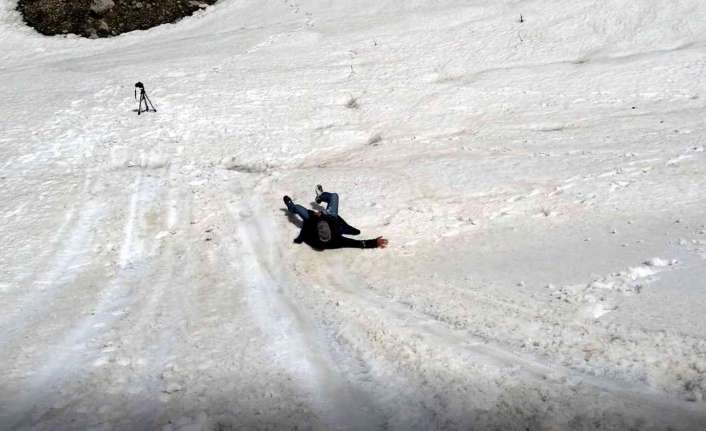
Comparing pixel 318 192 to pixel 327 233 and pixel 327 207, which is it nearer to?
pixel 327 207

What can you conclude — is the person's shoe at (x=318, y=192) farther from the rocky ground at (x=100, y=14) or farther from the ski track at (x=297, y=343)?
the rocky ground at (x=100, y=14)

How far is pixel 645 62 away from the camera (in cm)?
1853

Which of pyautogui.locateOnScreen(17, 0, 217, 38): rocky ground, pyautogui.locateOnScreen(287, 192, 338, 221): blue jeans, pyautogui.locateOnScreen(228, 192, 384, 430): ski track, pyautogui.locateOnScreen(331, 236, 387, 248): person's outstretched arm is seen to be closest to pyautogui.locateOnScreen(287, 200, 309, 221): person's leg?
pyautogui.locateOnScreen(287, 192, 338, 221): blue jeans

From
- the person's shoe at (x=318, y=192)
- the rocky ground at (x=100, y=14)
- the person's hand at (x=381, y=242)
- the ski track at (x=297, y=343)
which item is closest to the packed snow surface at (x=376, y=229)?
the ski track at (x=297, y=343)

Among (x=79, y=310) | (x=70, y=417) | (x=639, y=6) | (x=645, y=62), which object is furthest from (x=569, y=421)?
(x=639, y=6)

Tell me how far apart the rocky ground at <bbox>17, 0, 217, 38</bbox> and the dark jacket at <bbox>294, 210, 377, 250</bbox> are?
2225cm

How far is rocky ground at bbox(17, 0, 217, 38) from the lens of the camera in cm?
2873

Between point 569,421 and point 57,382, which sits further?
point 57,382

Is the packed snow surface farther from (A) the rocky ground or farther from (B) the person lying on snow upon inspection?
(A) the rocky ground

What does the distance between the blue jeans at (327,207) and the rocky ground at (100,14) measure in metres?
21.0

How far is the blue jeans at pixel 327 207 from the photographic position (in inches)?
462

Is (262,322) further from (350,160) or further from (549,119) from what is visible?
(549,119)

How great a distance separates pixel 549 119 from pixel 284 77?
964cm

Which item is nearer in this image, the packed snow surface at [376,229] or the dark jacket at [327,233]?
the packed snow surface at [376,229]
